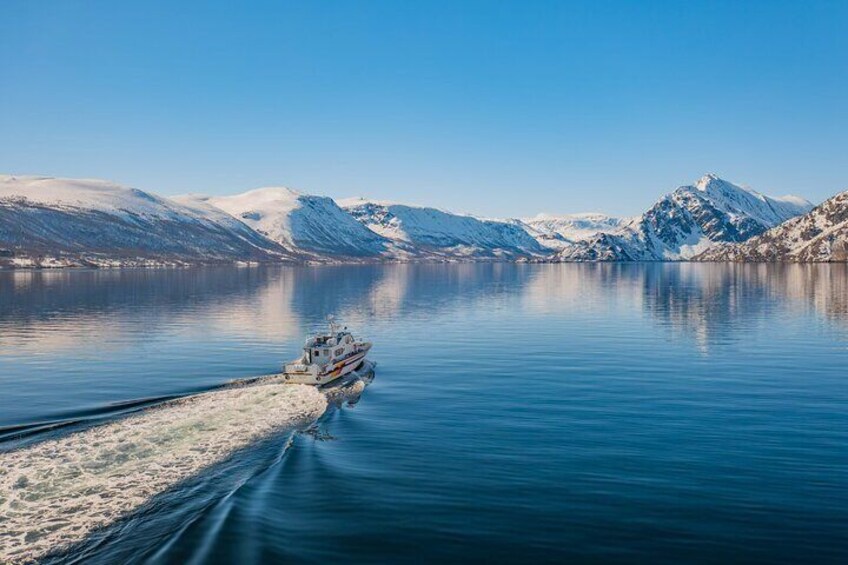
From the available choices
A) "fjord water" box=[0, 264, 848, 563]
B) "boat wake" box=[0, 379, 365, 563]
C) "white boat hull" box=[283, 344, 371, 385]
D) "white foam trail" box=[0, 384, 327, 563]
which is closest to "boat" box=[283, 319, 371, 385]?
"white boat hull" box=[283, 344, 371, 385]

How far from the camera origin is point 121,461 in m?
38.3

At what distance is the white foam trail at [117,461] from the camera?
28.9 m

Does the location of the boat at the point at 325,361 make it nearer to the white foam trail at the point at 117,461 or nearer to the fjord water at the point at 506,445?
the fjord water at the point at 506,445

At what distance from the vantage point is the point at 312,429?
4822cm

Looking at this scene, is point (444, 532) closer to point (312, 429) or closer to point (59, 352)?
point (312, 429)

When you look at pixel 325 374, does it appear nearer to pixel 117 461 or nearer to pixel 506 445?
pixel 506 445

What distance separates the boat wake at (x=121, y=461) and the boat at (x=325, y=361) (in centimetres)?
482

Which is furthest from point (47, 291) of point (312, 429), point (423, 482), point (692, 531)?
point (692, 531)

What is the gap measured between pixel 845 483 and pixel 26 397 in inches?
2587

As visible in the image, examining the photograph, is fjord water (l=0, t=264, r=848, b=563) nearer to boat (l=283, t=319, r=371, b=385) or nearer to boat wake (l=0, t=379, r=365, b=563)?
boat wake (l=0, t=379, r=365, b=563)

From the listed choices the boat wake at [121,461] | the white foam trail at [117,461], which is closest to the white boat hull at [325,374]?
the boat wake at [121,461]

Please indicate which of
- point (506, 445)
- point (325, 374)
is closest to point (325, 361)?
point (325, 374)

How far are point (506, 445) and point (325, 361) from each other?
30.4 metres

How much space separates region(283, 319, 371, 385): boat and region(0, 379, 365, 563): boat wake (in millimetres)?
4823
